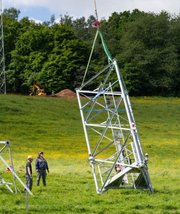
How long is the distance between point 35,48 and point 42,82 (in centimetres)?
1260

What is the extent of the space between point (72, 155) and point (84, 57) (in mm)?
65402

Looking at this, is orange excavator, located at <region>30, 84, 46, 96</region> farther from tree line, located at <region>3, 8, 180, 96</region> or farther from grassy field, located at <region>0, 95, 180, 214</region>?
grassy field, located at <region>0, 95, 180, 214</region>

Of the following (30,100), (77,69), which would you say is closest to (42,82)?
(77,69)

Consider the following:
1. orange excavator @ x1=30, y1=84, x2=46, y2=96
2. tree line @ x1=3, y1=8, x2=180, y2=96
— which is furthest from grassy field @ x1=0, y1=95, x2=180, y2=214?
orange excavator @ x1=30, y1=84, x2=46, y2=96

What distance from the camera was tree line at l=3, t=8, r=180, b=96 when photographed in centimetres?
10988

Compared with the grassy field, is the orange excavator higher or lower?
higher

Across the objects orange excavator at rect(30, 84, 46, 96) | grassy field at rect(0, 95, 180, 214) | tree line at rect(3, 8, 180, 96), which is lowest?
grassy field at rect(0, 95, 180, 214)

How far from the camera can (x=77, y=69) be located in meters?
110

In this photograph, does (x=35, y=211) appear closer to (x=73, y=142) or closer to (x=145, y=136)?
(x=73, y=142)

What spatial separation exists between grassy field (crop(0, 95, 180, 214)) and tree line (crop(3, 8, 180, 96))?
10.2 m

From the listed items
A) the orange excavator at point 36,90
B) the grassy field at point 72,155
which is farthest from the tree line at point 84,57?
the grassy field at point 72,155

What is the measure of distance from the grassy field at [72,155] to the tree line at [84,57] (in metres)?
10.2

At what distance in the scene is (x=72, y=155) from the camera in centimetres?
5178

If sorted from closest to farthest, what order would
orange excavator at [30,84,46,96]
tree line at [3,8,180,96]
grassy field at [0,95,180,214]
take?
grassy field at [0,95,180,214], orange excavator at [30,84,46,96], tree line at [3,8,180,96]
